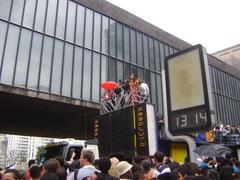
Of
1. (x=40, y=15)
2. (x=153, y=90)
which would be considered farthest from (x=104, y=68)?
(x=40, y=15)

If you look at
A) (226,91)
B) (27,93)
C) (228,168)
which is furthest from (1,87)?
(226,91)

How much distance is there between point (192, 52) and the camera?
8.14 metres

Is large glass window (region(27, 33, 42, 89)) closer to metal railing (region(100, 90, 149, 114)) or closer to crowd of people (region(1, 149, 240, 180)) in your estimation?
metal railing (region(100, 90, 149, 114))

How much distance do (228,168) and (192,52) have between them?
3.39 metres

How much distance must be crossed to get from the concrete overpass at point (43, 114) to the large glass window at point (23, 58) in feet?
2.31

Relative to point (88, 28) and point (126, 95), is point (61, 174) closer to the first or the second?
point (126, 95)

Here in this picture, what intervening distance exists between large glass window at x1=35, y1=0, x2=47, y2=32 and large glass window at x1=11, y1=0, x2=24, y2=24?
1.14 meters

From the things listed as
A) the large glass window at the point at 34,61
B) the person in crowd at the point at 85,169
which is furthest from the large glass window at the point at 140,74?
the person in crowd at the point at 85,169

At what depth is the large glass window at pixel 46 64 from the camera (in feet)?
61.4

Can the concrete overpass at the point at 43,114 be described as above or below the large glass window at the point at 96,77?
below

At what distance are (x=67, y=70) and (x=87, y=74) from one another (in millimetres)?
1726

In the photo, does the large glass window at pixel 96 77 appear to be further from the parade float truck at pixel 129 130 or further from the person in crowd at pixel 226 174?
the person in crowd at pixel 226 174

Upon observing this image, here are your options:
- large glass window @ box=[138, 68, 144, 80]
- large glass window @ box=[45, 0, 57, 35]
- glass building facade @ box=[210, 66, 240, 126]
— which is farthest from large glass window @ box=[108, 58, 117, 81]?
glass building facade @ box=[210, 66, 240, 126]

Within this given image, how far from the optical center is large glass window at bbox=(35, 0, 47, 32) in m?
19.5
